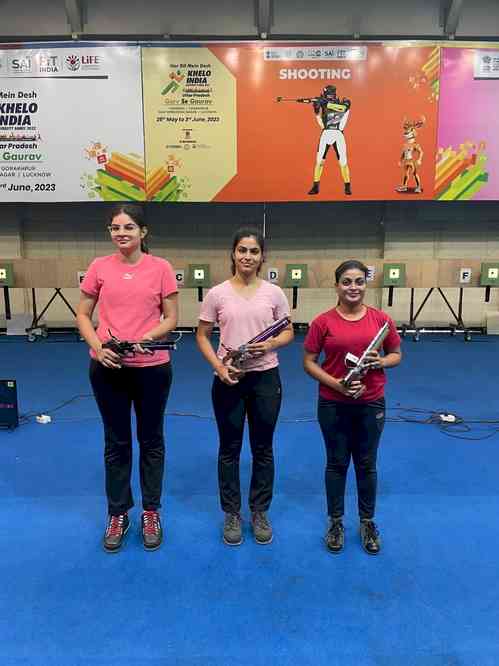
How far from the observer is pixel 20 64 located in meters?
6.29

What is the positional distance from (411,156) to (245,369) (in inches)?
211

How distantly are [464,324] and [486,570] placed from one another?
5.86 meters

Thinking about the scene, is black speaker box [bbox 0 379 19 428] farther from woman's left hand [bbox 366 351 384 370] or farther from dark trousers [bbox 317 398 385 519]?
woman's left hand [bbox 366 351 384 370]

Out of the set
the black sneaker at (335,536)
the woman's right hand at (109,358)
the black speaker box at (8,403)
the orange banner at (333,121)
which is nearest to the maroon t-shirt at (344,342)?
the black sneaker at (335,536)

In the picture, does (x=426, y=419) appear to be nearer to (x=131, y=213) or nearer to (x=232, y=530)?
(x=232, y=530)

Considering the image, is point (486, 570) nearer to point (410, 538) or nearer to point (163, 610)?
point (410, 538)

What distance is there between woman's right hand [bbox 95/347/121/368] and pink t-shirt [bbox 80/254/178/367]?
0.06 meters

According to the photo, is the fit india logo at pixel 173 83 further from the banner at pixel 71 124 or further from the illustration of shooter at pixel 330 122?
the illustration of shooter at pixel 330 122

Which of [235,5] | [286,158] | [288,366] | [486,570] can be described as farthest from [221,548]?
[235,5]

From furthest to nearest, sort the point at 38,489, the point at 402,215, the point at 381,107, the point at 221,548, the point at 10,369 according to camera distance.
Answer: the point at 402,215
the point at 381,107
the point at 10,369
the point at 38,489
the point at 221,548

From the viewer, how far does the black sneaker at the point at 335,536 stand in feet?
7.55

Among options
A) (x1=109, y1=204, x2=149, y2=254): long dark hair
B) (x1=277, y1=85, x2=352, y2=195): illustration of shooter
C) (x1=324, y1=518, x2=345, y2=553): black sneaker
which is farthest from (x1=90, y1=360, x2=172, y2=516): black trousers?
(x1=277, y1=85, x2=352, y2=195): illustration of shooter

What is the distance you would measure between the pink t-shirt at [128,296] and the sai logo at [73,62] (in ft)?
17.2

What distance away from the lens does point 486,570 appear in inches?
85.9
